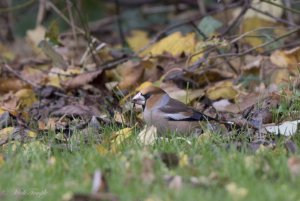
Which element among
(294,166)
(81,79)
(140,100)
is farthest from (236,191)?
(81,79)

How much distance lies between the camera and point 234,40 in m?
6.45

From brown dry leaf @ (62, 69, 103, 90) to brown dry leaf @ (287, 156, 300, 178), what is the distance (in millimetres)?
3396

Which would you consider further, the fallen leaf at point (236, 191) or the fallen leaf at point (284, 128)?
the fallen leaf at point (284, 128)

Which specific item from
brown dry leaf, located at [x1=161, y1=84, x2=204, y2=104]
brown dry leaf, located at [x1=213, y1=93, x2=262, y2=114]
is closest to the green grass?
brown dry leaf, located at [x1=213, y1=93, x2=262, y2=114]

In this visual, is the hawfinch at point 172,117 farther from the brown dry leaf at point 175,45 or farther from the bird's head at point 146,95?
the brown dry leaf at point 175,45

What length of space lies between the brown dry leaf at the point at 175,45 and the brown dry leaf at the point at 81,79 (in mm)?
668

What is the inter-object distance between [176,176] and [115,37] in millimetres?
7421

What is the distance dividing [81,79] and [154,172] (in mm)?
3227

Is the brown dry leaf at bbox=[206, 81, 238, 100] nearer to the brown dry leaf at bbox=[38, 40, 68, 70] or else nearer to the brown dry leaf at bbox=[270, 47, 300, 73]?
the brown dry leaf at bbox=[270, 47, 300, 73]

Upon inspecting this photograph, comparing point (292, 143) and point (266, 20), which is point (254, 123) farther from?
point (266, 20)

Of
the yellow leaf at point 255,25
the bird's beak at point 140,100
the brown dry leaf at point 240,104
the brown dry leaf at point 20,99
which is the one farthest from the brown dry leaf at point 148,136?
the yellow leaf at point 255,25

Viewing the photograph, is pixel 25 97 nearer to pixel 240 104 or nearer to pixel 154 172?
pixel 240 104

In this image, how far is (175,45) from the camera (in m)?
7.54

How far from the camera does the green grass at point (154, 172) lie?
138 inches
